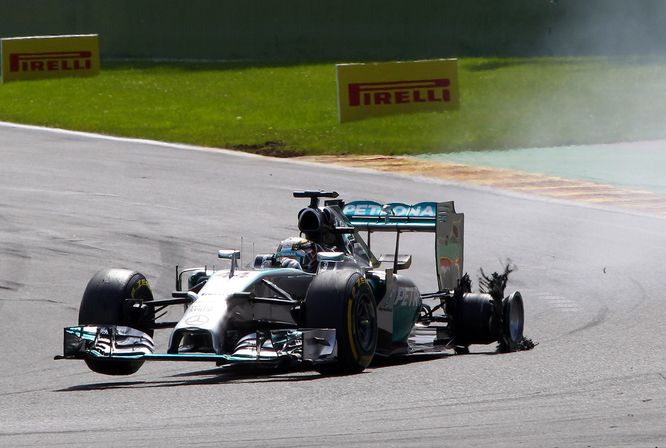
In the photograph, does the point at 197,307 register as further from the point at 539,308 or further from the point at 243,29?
the point at 243,29

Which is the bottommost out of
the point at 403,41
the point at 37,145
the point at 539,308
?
the point at 539,308

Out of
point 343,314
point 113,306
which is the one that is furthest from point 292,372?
point 113,306

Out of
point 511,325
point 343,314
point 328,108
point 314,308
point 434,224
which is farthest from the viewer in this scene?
point 328,108

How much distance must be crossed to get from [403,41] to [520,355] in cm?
3016

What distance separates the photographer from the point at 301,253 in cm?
1043

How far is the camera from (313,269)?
34.4 ft

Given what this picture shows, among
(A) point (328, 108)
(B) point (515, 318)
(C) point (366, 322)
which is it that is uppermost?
(A) point (328, 108)

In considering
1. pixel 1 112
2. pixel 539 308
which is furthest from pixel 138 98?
pixel 539 308

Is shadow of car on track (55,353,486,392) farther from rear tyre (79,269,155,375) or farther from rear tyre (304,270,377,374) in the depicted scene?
rear tyre (79,269,155,375)

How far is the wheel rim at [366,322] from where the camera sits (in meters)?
9.47

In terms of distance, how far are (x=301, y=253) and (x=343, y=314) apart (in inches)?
53.4

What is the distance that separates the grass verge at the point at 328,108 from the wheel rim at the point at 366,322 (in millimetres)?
14426

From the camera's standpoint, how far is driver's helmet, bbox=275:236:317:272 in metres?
10.4

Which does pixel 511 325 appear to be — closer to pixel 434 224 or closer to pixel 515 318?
pixel 515 318
